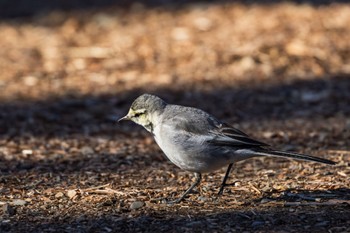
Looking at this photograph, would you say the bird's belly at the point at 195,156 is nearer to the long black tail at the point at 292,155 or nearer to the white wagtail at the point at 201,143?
the white wagtail at the point at 201,143

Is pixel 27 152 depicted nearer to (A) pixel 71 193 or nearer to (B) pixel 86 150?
(B) pixel 86 150

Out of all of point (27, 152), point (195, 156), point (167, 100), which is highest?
point (195, 156)

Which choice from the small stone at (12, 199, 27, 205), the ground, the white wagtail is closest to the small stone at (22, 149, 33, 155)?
the ground

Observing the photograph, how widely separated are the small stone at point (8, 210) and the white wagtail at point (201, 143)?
1.32 metres

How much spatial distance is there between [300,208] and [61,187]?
2179 mm

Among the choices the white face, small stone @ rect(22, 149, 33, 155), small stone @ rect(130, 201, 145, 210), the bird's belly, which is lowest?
small stone @ rect(22, 149, 33, 155)

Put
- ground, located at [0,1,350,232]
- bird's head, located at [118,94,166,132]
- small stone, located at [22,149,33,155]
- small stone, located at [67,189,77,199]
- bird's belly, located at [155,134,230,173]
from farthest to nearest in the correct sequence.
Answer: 1. small stone, located at [22,149,33,155]
2. bird's head, located at [118,94,166,132]
3. small stone, located at [67,189,77,199]
4. bird's belly, located at [155,134,230,173]
5. ground, located at [0,1,350,232]

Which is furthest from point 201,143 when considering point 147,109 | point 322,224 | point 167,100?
point 167,100

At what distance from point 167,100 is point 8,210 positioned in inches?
169

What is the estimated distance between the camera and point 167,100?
10023 mm

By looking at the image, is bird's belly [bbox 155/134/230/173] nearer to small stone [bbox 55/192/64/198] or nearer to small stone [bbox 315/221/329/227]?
small stone [bbox 315/221/329/227]

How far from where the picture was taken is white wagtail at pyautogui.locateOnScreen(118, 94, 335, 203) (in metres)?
6.02

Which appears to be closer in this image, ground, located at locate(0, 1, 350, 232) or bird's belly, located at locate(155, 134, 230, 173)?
ground, located at locate(0, 1, 350, 232)

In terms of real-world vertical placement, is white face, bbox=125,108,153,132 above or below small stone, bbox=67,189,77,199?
above
